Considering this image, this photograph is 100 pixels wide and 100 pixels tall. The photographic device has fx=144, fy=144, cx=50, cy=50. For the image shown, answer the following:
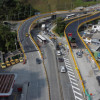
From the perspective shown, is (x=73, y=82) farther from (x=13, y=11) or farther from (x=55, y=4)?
(x=55, y=4)

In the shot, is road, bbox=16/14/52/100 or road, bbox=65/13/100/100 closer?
road, bbox=65/13/100/100

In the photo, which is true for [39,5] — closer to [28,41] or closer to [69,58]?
[28,41]

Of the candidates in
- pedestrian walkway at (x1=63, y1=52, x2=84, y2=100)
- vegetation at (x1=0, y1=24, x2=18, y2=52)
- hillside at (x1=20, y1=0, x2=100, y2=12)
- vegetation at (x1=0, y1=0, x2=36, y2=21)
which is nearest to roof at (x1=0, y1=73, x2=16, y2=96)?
pedestrian walkway at (x1=63, y1=52, x2=84, y2=100)

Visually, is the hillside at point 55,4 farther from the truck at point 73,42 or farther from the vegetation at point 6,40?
the truck at point 73,42

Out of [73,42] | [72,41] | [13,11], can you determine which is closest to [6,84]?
[73,42]

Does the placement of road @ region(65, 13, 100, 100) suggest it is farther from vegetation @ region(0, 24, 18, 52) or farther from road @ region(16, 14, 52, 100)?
vegetation @ region(0, 24, 18, 52)

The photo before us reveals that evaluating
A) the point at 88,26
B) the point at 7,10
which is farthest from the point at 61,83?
the point at 7,10
